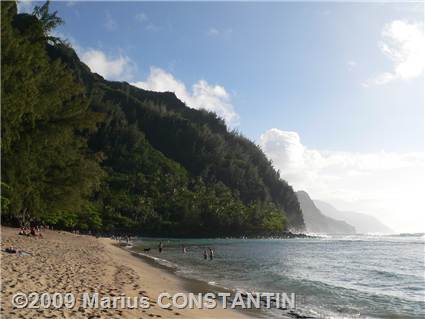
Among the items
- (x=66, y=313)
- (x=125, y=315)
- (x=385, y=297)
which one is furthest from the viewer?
(x=385, y=297)

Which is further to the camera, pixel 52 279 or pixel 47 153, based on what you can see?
pixel 47 153

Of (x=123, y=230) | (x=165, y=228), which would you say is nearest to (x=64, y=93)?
(x=123, y=230)

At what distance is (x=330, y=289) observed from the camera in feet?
102

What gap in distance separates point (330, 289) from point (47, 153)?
85.0 feet

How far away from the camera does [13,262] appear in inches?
819

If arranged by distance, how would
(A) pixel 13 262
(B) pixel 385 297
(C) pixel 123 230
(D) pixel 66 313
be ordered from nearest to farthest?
(D) pixel 66 313 < (A) pixel 13 262 < (B) pixel 385 297 < (C) pixel 123 230

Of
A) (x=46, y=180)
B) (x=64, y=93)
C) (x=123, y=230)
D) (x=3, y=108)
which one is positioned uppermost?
(x=64, y=93)

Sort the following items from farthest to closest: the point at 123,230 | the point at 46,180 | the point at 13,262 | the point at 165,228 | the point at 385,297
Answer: the point at 165,228 → the point at 123,230 → the point at 46,180 → the point at 385,297 → the point at 13,262

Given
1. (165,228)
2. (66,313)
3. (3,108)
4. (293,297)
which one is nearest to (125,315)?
(66,313)

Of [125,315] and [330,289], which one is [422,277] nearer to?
[330,289]

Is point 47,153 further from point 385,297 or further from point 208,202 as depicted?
point 208,202

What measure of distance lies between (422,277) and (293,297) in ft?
86.1

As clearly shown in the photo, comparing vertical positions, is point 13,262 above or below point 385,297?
above

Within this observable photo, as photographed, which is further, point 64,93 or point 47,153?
point 47,153
